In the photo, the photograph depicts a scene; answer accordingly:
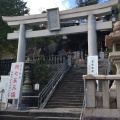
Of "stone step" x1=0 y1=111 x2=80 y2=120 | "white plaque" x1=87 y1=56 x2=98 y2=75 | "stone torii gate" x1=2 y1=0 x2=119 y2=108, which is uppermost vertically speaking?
"stone torii gate" x1=2 y1=0 x2=119 y2=108

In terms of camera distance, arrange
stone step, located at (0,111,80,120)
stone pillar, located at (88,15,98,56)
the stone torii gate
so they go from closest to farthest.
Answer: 1. stone step, located at (0,111,80,120)
2. stone pillar, located at (88,15,98,56)
3. the stone torii gate

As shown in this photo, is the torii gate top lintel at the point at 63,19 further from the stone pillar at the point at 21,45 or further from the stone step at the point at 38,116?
the stone step at the point at 38,116

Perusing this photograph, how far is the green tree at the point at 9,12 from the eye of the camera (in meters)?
16.9

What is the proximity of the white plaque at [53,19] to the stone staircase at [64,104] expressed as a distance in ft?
11.5

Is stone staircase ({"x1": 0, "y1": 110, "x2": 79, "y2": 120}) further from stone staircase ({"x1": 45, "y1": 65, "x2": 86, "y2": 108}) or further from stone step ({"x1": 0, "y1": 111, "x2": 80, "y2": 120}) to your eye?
stone staircase ({"x1": 45, "y1": 65, "x2": 86, "y2": 108})

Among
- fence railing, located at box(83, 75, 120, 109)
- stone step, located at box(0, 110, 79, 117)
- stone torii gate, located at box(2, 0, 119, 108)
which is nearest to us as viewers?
fence railing, located at box(83, 75, 120, 109)

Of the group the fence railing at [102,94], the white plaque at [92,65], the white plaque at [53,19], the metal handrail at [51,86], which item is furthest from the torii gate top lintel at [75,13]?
the fence railing at [102,94]

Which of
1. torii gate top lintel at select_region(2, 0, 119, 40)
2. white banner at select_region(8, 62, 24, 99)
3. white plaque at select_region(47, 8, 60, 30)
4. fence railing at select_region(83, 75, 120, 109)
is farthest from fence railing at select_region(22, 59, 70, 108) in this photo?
fence railing at select_region(83, 75, 120, 109)

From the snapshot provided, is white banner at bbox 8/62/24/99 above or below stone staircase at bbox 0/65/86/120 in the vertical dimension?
above

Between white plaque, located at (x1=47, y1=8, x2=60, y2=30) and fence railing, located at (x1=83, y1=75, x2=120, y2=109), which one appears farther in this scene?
white plaque, located at (x1=47, y1=8, x2=60, y2=30)

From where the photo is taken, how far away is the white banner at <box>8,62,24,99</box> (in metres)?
9.55

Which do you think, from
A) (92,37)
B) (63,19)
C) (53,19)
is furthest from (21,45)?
(92,37)

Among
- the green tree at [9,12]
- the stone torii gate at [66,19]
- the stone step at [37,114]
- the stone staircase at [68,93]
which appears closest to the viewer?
the stone step at [37,114]

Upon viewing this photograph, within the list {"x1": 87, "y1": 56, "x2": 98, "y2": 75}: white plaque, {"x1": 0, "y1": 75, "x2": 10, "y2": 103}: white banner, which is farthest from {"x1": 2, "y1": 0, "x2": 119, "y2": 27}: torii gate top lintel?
{"x1": 0, "y1": 75, "x2": 10, "y2": 103}: white banner
